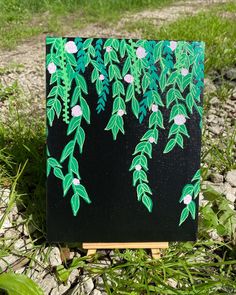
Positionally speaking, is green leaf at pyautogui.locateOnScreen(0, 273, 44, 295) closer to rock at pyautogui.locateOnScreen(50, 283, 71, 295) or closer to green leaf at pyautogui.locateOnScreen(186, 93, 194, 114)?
rock at pyautogui.locateOnScreen(50, 283, 71, 295)

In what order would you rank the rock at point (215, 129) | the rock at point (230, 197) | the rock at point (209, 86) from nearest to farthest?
the rock at point (230, 197) → the rock at point (215, 129) → the rock at point (209, 86)

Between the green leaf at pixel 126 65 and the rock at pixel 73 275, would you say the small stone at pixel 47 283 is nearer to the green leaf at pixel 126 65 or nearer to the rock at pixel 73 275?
the rock at pixel 73 275

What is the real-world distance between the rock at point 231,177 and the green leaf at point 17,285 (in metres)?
0.98

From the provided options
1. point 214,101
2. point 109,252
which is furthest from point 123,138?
point 214,101

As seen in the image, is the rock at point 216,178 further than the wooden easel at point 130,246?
Yes

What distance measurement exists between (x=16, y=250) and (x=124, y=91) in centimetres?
64

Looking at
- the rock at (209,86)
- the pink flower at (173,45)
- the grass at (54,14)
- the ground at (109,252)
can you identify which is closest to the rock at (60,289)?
the ground at (109,252)

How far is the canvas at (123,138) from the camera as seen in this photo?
4.39ft

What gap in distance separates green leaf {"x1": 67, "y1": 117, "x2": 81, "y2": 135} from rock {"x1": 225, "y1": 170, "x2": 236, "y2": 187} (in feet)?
2.76

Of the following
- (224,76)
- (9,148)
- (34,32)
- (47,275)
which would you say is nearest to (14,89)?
(9,148)

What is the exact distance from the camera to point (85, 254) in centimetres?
152

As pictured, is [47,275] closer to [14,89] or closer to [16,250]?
[16,250]

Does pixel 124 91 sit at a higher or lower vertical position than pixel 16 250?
higher

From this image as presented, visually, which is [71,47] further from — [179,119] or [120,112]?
[179,119]
